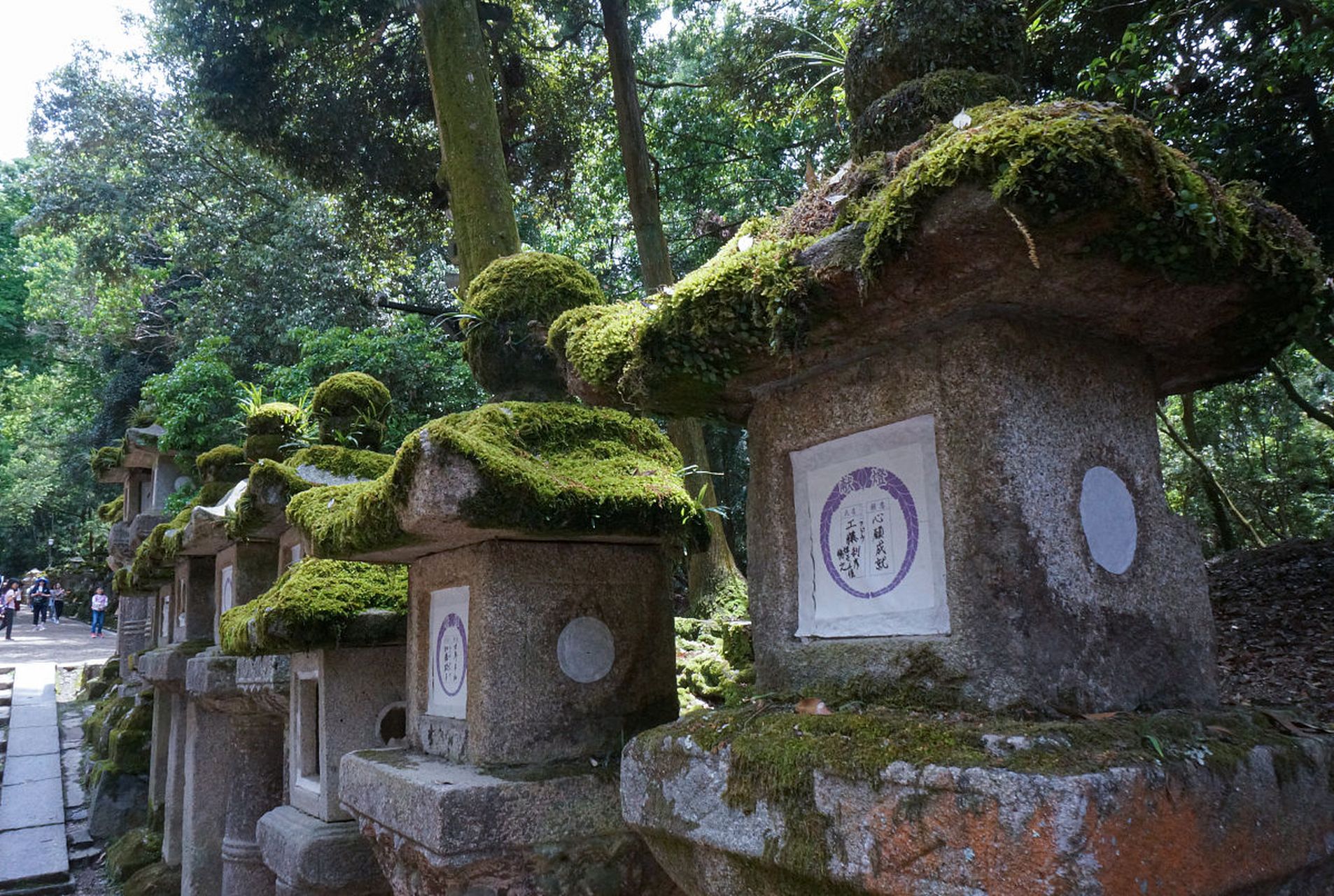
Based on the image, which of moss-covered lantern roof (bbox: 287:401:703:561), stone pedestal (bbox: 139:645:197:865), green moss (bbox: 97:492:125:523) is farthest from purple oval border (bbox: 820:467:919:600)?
green moss (bbox: 97:492:125:523)

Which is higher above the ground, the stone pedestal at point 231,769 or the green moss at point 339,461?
the green moss at point 339,461

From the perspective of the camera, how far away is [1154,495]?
2432 millimetres

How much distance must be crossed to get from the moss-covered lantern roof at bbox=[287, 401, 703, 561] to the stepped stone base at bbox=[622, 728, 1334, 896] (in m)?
0.99

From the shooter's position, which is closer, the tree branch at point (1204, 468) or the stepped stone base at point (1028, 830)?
the stepped stone base at point (1028, 830)

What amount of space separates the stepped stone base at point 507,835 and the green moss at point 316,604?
100cm

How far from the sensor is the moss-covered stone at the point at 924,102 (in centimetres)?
263

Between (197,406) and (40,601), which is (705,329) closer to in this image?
(197,406)

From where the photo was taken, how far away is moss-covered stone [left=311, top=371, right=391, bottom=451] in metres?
5.31

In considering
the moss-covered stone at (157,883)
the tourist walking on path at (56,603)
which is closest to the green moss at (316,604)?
the moss-covered stone at (157,883)

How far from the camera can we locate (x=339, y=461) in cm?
483

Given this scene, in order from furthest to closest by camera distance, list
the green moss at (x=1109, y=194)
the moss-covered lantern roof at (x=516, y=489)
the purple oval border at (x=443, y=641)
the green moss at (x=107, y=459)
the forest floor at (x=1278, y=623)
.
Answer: the green moss at (x=107, y=459) < the forest floor at (x=1278, y=623) < the purple oval border at (x=443, y=641) < the moss-covered lantern roof at (x=516, y=489) < the green moss at (x=1109, y=194)

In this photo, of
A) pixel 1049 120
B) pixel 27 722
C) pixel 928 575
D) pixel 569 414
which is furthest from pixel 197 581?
pixel 27 722

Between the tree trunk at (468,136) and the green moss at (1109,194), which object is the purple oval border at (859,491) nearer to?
the green moss at (1109,194)

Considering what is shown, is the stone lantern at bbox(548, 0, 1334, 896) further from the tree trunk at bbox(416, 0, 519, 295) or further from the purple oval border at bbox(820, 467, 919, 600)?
the tree trunk at bbox(416, 0, 519, 295)
